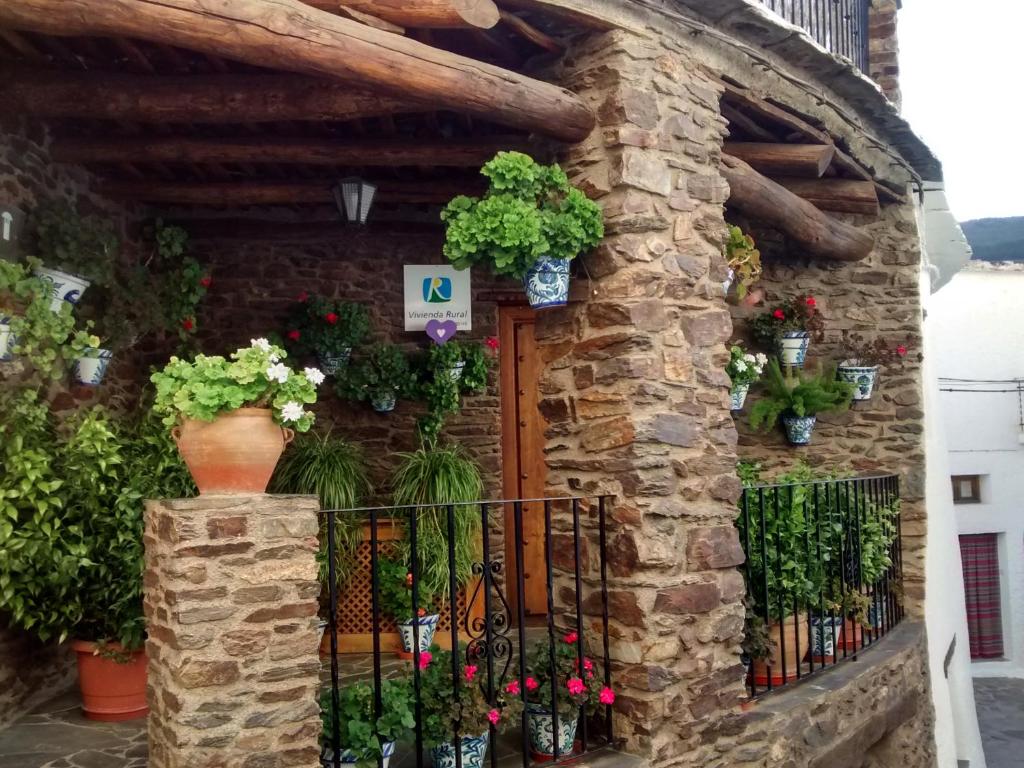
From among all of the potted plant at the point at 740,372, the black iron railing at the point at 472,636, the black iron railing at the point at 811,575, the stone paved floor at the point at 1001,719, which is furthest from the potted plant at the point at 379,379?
the stone paved floor at the point at 1001,719

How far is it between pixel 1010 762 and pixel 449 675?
8999 millimetres

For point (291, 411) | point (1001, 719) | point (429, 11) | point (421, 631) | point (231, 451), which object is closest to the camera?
point (231, 451)

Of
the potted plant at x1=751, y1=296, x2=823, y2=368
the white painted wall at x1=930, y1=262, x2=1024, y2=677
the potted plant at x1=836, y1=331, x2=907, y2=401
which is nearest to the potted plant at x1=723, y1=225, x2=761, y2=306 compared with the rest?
the potted plant at x1=751, y1=296, x2=823, y2=368

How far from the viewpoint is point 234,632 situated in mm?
3219

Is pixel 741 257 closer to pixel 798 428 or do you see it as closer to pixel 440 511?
pixel 798 428

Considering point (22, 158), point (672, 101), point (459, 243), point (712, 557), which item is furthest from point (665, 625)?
point (22, 158)

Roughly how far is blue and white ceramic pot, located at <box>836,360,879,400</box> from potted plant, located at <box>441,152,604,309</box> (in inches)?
142

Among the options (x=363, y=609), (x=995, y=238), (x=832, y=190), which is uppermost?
(x=995, y=238)

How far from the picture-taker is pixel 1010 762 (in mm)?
10320

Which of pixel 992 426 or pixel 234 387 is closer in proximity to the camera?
pixel 234 387

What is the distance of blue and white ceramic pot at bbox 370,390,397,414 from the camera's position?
6934 millimetres

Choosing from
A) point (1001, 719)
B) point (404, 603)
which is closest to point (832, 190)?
point (404, 603)

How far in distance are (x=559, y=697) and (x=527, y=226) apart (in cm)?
204

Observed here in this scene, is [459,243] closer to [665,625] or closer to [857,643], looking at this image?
[665,625]
